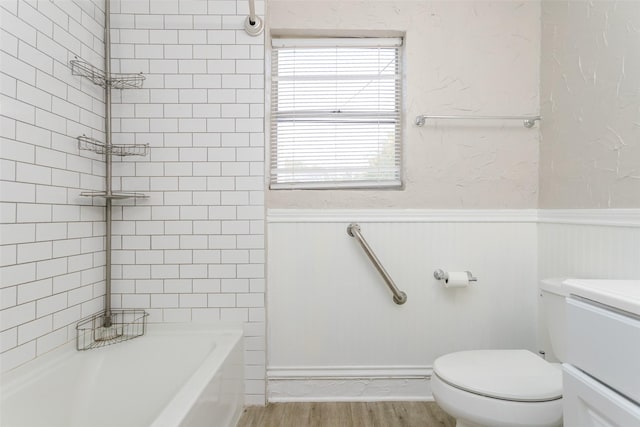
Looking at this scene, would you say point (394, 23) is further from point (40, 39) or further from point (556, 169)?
point (40, 39)

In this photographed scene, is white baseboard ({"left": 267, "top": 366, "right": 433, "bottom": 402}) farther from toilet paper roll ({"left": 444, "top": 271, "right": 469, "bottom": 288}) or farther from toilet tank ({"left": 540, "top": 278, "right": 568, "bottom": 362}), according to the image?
toilet tank ({"left": 540, "top": 278, "right": 568, "bottom": 362})

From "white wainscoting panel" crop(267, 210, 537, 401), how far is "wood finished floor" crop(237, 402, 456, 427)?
0.07 meters

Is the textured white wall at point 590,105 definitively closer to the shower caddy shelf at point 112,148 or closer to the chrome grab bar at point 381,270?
the chrome grab bar at point 381,270

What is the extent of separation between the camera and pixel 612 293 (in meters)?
0.99

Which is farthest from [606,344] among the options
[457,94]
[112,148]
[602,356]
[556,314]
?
[112,148]

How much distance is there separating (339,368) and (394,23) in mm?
1903

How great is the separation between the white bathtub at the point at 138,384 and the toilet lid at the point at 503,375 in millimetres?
895

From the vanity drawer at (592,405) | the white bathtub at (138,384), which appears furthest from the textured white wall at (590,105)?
the white bathtub at (138,384)

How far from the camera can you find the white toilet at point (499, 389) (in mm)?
1290

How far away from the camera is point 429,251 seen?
2076mm

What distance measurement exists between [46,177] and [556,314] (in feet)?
7.21

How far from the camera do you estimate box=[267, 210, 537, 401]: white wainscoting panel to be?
207 cm

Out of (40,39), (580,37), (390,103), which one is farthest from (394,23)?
(40,39)

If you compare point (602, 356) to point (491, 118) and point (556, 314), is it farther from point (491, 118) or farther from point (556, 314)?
point (491, 118)
